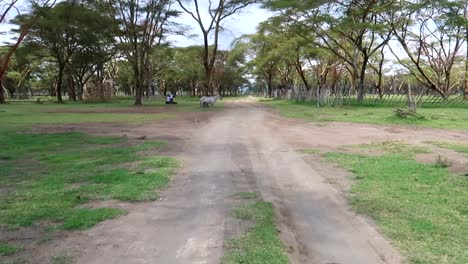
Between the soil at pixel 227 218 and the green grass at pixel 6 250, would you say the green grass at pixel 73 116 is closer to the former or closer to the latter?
the soil at pixel 227 218

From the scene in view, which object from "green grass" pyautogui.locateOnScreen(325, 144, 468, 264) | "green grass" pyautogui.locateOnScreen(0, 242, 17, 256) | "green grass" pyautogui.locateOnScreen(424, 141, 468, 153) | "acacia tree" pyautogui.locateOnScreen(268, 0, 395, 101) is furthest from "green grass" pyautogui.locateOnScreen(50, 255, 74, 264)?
"acacia tree" pyautogui.locateOnScreen(268, 0, 395, 101)

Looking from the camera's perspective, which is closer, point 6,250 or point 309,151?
point 6,250

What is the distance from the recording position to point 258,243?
468 cm

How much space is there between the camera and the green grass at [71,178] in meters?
5.76

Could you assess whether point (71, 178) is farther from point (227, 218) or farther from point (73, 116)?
point (73, 116)

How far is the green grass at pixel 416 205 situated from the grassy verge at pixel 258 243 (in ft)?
4.20

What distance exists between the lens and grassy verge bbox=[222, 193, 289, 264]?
4.28 m

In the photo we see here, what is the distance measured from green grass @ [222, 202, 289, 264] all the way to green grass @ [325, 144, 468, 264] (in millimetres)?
1285

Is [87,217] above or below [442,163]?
below

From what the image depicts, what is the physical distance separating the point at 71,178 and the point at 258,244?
4.57 metres

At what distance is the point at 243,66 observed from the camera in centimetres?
7562

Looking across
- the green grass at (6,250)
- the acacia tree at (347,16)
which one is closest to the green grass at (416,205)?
the green grass at (6,250)

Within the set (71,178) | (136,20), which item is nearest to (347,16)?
(136,20)

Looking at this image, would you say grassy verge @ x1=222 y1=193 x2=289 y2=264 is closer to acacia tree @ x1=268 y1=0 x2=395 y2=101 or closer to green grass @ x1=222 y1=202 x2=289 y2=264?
green grass @ x1=222 y1=202 x2=289 y2=264
